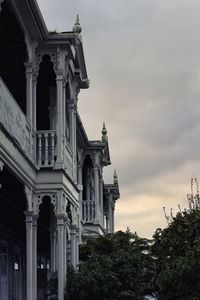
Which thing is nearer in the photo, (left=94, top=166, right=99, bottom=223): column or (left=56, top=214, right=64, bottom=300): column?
(left=56, top=214, right=64, bottom=300): column

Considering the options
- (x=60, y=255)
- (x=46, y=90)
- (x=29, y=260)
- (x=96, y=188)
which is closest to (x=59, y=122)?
(x=46, y=90)

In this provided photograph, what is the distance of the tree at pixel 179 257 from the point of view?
16734 millimetres

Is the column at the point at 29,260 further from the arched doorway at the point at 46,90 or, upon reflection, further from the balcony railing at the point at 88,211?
the balcony railing at the point at 88,211

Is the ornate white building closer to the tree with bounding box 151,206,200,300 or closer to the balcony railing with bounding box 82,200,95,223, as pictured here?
the tree with bounding box 151,206,200,300

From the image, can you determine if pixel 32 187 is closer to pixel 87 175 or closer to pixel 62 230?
pixel 62 230

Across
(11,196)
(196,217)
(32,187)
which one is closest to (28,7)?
(32,187)

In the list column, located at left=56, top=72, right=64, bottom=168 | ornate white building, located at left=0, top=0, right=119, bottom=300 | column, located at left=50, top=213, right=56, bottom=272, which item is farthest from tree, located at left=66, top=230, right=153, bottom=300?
column, located at left=56, top=72, right=64, bottom=168

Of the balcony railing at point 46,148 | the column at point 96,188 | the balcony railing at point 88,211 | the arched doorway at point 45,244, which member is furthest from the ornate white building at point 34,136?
the balcony railing at point 88,211

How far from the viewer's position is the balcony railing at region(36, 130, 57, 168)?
17.6 m

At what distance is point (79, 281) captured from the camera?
19203mm

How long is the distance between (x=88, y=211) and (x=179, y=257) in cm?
1670

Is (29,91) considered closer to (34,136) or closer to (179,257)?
(34,136)

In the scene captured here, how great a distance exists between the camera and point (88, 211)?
3372 cm

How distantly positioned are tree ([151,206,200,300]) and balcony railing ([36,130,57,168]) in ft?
11.5
